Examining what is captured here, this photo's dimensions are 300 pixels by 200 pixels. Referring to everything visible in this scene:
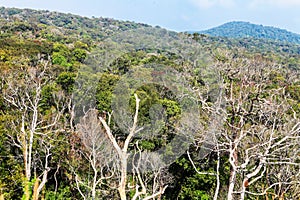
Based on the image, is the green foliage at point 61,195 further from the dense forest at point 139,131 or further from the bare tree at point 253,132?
the bare tree at point 253,132

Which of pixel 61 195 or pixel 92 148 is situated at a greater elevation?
pixel 92 148

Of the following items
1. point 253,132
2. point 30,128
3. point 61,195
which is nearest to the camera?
point 253,132

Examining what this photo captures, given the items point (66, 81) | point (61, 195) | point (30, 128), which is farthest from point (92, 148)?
point (66, 81)

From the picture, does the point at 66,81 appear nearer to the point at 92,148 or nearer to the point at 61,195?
the point at 92,148

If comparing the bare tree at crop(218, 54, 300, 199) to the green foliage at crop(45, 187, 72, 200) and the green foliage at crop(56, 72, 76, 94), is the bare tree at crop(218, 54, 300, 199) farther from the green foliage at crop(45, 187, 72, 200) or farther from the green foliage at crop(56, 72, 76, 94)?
the green foliage at crop(56, 72, 76, 94)

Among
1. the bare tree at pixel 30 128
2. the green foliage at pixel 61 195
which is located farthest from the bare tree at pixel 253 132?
the green foliage at pixel 61 195

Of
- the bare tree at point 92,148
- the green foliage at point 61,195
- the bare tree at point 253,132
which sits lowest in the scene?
the green foliage at point 61,195

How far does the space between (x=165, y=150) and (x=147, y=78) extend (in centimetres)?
367

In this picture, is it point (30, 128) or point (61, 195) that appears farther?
point (61, 195)

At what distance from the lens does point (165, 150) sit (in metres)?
14.5

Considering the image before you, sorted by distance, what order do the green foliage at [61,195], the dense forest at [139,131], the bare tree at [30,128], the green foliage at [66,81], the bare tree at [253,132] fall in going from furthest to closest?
the green foliage at [66,81] → the green foliage at [61,195] → the dense forest at [139,131] → the bare tree at [30,128] → the bare tree at [253,132]

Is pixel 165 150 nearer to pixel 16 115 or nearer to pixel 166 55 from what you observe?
pixel 16 115

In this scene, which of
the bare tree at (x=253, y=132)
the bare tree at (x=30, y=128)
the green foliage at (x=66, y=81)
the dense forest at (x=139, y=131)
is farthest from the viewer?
the green foliage at (x=66, y=81)

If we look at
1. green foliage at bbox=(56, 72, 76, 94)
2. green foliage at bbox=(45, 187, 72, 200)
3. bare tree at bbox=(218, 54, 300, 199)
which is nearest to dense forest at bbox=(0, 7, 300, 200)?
green foliage at bbox=(45, 187, 72, 200)
